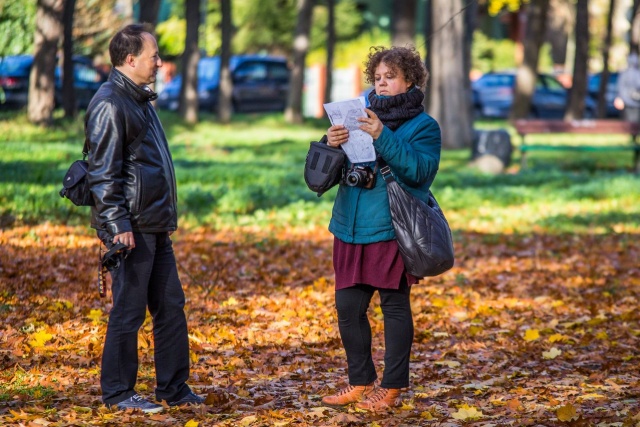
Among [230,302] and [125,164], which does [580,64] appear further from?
[125,164]

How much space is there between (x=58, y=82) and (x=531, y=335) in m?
21.1

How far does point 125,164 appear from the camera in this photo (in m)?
5.00

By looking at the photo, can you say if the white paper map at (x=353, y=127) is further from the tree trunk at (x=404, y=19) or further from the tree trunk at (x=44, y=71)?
the tree trunk at (x=404, y=19)

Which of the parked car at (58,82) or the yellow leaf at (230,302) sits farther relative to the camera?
the parked car at (58,82)

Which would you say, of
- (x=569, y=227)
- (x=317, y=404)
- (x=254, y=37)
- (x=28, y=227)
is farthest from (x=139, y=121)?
(x=254, y=37)

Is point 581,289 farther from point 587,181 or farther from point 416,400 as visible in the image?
point 587,181

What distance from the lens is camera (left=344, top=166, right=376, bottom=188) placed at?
5121mm

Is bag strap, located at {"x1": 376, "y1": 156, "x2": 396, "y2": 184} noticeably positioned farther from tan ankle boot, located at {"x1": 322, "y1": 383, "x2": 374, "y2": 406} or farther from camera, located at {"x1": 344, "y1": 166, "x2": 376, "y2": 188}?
tan ankle boot, located at {"x1": 322, "y1": 383, "x2": 374, "y2": 406}

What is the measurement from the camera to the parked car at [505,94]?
111 ft

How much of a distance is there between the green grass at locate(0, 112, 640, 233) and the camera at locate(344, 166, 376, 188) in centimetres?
664

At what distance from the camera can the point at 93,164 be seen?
194 inches

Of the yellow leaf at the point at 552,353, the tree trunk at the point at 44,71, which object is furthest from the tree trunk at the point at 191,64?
the yellow leaf at the point at 552,353

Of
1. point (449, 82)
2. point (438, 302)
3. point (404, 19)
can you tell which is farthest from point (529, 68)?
point (438, 302)

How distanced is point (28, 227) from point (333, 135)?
6586mm
